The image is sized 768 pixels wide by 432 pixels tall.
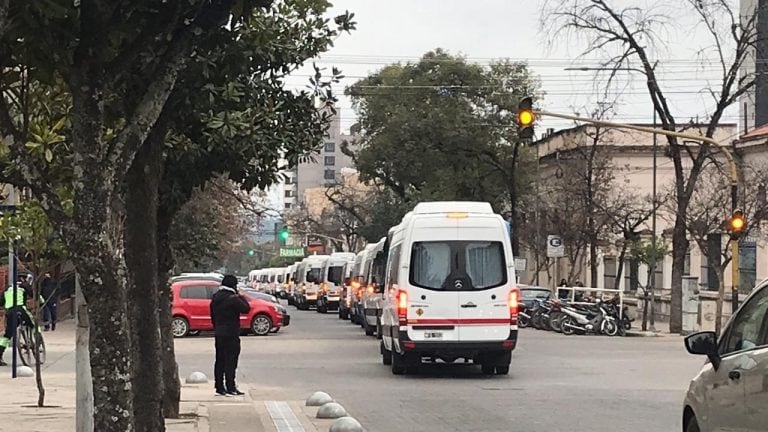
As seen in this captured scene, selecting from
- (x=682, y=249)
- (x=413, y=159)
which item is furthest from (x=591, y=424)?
(x=413, y=159)

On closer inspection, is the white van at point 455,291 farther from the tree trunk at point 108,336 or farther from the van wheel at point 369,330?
the van wheel at point 369,330

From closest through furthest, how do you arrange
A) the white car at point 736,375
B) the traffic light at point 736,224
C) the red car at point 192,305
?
the white car at point 736,375 → the traffic light at point 736,224 → the red car at point 192,305

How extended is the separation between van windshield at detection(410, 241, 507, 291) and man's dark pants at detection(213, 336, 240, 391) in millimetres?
4450

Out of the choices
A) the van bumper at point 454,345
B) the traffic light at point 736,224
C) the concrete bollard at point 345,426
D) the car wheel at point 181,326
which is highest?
the traffic light at point 736,224

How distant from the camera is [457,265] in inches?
847

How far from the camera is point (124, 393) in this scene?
7.40 meters

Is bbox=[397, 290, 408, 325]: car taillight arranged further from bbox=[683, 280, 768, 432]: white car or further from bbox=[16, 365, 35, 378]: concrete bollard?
bbox=[683, 280, 768, 432]: white car

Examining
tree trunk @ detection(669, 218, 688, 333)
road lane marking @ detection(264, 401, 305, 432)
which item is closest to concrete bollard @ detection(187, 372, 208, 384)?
road lane marking @ detection(264, 401, 305, 432)

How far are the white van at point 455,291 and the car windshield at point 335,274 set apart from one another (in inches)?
1416

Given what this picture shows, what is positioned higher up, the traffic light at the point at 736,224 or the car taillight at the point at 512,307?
the traffic light at the point at 736,224

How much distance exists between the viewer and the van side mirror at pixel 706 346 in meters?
8.30

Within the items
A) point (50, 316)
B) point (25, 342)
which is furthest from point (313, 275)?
point (25, 342)

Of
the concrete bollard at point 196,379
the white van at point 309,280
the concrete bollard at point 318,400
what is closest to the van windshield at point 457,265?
the concrete bollard at point 196,379

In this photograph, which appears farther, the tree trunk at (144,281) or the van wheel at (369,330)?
the van wheel at (369,330)
